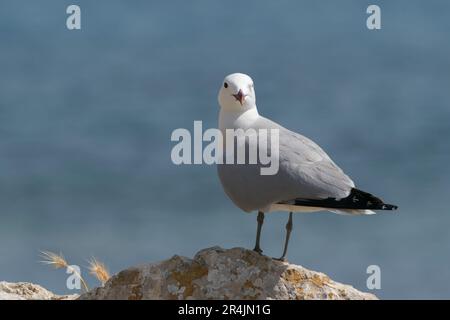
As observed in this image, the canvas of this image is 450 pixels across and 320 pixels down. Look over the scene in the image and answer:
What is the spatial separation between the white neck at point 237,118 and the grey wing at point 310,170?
46 centimetres

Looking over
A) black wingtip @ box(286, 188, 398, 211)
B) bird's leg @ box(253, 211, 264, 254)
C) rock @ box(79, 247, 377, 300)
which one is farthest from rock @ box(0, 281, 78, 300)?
black wingtip @ box(286, 188, 398, 211)

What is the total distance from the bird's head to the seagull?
1.00ft

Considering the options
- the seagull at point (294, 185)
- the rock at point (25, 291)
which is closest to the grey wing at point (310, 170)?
the seagull at point (294, 185)

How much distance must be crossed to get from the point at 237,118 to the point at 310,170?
117 centimetres

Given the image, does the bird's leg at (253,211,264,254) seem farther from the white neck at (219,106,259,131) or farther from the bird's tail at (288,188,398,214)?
the white neck at (219,106,259,131)

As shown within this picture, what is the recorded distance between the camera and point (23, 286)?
9.69 meters

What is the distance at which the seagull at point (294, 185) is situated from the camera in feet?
25.9

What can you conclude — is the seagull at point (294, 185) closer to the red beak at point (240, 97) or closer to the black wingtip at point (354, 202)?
the black wingtip at point (354, 202)

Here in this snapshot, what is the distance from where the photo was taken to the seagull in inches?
310

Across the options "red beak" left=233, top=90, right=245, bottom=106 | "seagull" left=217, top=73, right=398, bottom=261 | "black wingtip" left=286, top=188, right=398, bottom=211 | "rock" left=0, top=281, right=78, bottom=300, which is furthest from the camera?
"rock" left=0, top=281, right=78, bottom=300

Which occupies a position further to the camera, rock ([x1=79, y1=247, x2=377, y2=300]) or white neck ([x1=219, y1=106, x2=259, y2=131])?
white neck ([x1=219, y1=106, x2=259, y2=131])

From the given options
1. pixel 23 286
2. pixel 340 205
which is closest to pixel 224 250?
pixel 340 205
